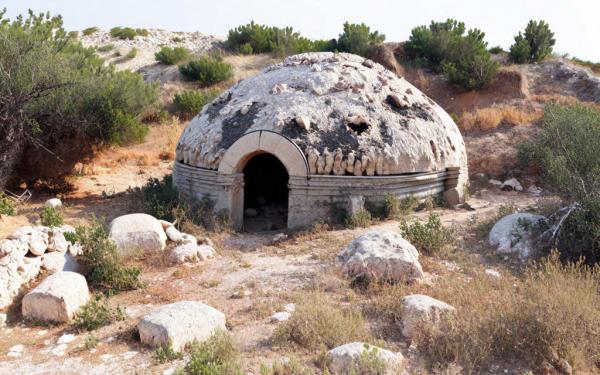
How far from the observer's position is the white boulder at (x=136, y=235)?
715 centimetres

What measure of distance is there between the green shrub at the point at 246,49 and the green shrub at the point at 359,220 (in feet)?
62.6

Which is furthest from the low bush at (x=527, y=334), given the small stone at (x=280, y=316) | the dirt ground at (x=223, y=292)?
the small stone at (x=280, y=316)

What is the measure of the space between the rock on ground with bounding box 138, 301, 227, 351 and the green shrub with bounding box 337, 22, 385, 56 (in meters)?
19.5

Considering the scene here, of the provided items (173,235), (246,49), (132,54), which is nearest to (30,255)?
(173,235)


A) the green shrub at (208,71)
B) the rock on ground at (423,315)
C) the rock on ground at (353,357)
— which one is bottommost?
the rock on ground at (353,357)

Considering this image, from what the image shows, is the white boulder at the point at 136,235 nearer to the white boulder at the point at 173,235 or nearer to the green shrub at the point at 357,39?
the white boulder at the point at 173,235

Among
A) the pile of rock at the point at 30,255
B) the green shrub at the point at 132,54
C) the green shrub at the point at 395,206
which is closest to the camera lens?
the pile of rock at the point at 30,255

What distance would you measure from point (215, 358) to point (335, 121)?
569 centimetres

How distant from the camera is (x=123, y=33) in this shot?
29.3 m

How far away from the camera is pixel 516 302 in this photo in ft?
16.1

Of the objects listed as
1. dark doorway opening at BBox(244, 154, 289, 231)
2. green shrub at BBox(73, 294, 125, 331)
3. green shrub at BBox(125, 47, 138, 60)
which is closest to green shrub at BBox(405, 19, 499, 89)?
dark doorway opening at BBox(244, 154, 289, 231)

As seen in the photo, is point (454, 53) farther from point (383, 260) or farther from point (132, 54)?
point (383, 260)

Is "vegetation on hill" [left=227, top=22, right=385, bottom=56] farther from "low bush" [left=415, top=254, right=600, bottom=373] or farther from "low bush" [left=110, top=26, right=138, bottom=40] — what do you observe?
"low bush" [left=415, top=254, right=600, bottom=373]

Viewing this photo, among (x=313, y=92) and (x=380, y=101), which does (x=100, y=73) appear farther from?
(x=380, y=101)
